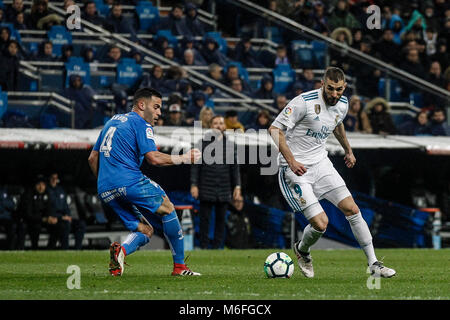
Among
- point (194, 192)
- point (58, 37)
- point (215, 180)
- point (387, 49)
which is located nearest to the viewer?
point (194, 192)

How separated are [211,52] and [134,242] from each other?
12.7 meters

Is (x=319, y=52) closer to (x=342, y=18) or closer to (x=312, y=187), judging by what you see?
(x=342, y=18)

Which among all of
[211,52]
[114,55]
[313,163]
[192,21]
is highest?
[192,21]

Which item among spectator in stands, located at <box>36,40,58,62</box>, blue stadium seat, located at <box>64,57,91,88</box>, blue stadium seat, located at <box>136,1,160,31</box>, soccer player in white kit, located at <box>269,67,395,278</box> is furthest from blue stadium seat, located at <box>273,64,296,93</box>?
soccer player in white kit, located at <box>269,67,395,278</box>

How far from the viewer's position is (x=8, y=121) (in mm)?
17859

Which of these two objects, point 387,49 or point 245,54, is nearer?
point 245,54

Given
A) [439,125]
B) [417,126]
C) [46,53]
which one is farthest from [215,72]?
[439,125]

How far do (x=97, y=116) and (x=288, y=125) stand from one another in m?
9.08

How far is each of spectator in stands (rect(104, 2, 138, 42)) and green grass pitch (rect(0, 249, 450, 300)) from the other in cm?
853

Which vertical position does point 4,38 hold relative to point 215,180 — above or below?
above

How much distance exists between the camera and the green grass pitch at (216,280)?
8.16 m

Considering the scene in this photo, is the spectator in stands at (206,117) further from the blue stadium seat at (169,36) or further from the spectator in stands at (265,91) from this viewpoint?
the blue stadium seat at (169,36)

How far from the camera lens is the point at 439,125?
20219 millimetres

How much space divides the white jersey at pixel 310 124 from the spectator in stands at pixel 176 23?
41.3ft
